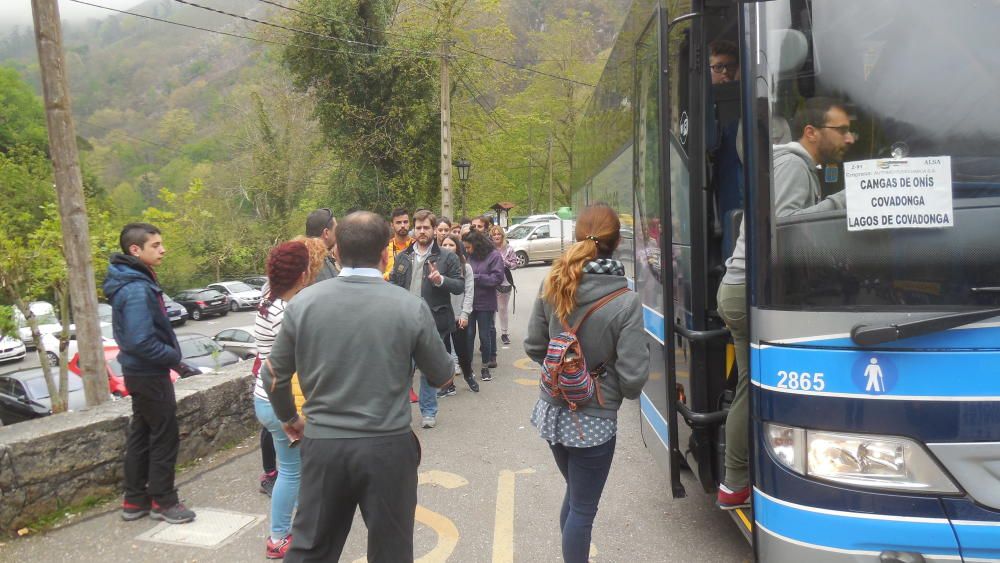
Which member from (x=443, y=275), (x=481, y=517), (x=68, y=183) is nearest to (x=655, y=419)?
(x=481, y=517)

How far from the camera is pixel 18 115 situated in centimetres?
4444

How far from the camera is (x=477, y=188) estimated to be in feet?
111

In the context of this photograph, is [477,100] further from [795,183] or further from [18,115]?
[18,115]

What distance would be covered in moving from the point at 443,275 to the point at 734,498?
387 centimetres

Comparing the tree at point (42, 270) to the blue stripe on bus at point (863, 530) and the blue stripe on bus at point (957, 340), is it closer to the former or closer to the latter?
the blue stripe on bus at point (863, 530)

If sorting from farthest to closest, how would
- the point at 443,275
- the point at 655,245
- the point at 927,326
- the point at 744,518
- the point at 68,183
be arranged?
the point at 443,275
the point at 68,183
the point at 655,245
the point at 744,518
the point at 927,326

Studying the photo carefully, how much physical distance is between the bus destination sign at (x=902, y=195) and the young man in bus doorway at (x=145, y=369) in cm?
374

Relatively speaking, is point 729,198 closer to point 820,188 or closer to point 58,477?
point 820,188

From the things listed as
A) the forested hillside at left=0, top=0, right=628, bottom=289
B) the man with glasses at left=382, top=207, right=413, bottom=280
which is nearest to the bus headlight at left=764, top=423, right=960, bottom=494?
the man with glasses at left=382, top=207, right=413, bottom=280

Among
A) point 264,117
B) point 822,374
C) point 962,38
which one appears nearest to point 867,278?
point 822,374

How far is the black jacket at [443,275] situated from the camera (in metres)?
6.49

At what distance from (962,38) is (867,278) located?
0.90 metres

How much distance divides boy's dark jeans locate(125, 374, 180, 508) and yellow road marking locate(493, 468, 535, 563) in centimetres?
208

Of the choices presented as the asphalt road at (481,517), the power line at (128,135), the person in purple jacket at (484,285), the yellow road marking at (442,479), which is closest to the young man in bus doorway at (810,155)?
the asphalt road at (481,517)
